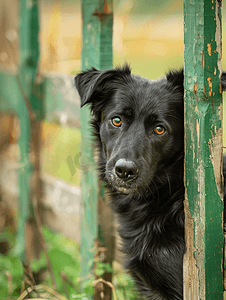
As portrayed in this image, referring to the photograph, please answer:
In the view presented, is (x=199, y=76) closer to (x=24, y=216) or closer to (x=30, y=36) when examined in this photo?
(x=30, y=36)

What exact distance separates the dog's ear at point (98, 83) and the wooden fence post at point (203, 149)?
76 cm

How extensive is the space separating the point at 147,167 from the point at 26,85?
2.20 meters

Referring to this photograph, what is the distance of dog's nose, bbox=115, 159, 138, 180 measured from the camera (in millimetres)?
1994

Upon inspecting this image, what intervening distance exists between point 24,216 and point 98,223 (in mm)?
1521

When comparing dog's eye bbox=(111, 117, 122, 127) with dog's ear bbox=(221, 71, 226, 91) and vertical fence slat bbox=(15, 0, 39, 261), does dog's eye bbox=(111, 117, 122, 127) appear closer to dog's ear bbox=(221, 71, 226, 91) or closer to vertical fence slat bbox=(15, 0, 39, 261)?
dog's ear bbox=(221, 71, 226, 91)

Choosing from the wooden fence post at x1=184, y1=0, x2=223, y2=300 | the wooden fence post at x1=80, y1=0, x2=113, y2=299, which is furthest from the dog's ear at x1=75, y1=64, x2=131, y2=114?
the wooden fence post at x1=184, y1=0, x2=223, y2=300

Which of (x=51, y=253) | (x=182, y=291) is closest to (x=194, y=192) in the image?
(x=182, y=291)

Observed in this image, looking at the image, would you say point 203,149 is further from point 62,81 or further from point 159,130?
point 62,81

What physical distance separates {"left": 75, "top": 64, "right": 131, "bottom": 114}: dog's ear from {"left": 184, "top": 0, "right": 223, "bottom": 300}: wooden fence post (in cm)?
76

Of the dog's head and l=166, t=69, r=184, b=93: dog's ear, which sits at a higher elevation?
l=166, t=69, r=184, b=93: dog's ear

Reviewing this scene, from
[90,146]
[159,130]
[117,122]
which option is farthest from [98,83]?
[90,146]

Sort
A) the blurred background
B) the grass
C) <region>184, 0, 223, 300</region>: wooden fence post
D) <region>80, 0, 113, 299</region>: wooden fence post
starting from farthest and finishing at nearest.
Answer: the blurred background < the grass < <region>80, 0, 113, 299</region>: wooden fence post < <region>184, 0, 223, 300</region>: wooden fence post

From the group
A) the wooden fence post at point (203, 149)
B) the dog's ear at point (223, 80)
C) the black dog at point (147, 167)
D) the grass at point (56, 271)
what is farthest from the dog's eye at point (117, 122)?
the grass at point (56, 271)

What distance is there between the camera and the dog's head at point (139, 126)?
208 cm
